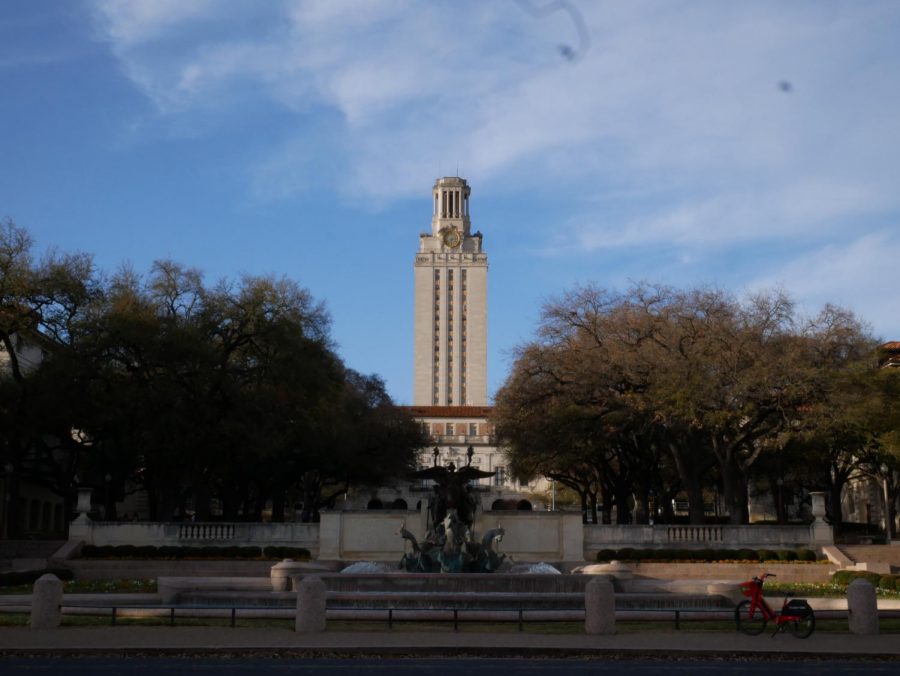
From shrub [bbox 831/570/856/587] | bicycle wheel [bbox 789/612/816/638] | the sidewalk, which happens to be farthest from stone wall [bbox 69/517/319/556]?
bicycle wheel [bbox 789/612/816/638]

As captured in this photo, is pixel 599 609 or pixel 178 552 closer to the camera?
pixel 599 609

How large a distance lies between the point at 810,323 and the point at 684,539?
13275 millimetres

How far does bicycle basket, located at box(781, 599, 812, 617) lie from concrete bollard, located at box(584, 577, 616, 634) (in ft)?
11.9

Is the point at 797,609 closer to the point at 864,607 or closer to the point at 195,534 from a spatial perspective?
the point at 864,607

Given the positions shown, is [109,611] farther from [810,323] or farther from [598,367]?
[810,323]

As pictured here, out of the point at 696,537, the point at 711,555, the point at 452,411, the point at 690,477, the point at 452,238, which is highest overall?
the point at 452,238

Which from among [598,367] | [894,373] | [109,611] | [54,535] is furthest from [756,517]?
[109,611]

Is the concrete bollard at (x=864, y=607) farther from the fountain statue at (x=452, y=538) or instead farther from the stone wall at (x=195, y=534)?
the stone wall at (x=195, y=534)

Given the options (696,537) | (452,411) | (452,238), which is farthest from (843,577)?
(452,238)

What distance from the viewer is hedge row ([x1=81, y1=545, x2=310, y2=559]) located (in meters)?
45.7

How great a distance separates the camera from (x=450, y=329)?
17912 cm

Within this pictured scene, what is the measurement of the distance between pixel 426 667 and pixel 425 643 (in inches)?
103

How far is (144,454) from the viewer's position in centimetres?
5309

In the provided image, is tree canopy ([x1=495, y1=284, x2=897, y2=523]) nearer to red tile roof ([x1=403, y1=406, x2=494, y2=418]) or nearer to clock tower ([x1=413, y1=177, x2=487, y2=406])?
red tile roof ([x1=403, y1=406, x2=494, y2=418])
